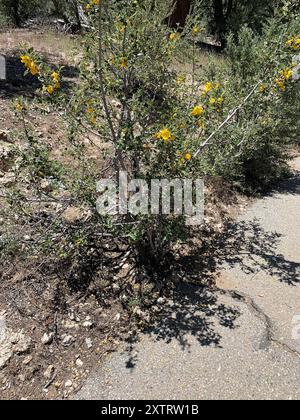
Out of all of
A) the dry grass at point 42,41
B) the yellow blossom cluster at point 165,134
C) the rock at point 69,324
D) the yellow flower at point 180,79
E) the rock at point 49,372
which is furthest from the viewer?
the dry grass at point 42,41

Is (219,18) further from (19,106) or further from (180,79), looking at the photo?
(19,106)

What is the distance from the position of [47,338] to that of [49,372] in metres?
0.25

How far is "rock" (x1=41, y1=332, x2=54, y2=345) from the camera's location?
252cm

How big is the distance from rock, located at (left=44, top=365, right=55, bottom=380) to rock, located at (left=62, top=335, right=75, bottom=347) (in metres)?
0.18

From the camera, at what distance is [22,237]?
317 centimetres

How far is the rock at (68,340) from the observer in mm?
2549

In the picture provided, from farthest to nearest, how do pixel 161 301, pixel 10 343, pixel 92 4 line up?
pixel 161 301 → pixel 10 343 → pixel 92 4

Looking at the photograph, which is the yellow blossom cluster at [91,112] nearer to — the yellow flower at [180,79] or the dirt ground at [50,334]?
the dirt ground at [50,334]

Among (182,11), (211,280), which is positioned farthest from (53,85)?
(182,11)

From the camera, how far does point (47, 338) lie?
2.54 m

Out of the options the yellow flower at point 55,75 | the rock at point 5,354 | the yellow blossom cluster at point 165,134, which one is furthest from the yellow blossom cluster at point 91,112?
the rock at point 5,354

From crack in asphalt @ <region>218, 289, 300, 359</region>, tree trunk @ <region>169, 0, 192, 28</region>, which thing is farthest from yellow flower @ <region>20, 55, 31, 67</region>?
tree trunk @ <region>169, 0, 192, 28</region>

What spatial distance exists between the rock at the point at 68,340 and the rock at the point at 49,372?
18 cm
